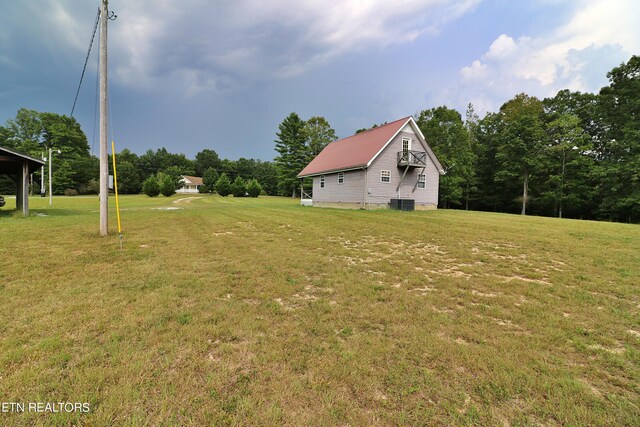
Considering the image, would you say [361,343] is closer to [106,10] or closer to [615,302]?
[615,302]

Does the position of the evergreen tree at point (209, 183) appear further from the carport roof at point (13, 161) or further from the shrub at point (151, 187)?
the carport roof at point (13, 161)

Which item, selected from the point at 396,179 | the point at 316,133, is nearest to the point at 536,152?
the point at 396,179

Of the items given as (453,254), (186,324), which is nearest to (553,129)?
(453,254)

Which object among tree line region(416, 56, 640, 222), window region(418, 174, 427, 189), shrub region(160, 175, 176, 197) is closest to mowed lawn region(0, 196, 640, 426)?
window region(418, 174, 427, 189)

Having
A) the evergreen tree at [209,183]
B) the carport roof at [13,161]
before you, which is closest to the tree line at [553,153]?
the carport roof at [13,161]

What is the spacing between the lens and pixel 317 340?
2.93 metres

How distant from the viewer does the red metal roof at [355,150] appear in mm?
21562

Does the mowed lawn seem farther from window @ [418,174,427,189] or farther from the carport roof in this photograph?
window @ [418,174,427,189]

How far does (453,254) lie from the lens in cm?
697

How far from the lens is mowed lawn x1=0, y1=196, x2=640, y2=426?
204 cm

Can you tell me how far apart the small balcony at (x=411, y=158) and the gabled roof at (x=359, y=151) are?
54.0 inches

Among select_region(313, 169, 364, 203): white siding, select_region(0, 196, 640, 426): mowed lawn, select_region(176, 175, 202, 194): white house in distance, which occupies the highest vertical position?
select_region(176, 175, 202, 194): white house in distance

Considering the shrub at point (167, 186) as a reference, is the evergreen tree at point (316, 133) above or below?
above

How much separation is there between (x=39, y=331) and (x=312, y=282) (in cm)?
333
